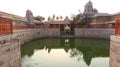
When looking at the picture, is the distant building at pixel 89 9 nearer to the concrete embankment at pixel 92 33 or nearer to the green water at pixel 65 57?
→ the concrete embankment at pixel 92 33

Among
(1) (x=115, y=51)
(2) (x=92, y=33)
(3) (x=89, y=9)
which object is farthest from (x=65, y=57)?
(3) (x=89, y=9)

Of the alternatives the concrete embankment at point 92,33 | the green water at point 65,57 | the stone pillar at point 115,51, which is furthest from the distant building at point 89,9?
the stone pillar at point 115,51

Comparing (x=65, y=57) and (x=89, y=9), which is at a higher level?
(x=89, y=9)

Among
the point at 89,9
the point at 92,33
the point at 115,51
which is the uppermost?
the point at 89,9

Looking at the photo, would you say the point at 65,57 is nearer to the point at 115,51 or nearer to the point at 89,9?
the point at 115,51

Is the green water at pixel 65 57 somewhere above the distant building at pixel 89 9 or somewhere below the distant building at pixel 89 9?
below

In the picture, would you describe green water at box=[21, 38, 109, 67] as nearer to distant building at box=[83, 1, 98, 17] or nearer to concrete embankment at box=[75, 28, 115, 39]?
concrete embankment at box=[75, 28, 115, 39]

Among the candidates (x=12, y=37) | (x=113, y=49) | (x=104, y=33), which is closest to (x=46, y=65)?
(x=12, y=37)

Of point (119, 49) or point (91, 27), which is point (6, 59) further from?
point (91, 27)

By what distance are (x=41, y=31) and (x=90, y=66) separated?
2550 centimetres

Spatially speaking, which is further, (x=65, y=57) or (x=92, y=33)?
(x=92, y=33)

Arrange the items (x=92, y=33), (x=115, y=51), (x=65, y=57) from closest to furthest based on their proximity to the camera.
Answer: (x=115, y=51) → (x=65, y=57) → (x=92, y=33)

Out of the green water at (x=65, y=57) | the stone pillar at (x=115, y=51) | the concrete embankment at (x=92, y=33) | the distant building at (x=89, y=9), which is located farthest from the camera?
the distant building at (x=89, y=9)

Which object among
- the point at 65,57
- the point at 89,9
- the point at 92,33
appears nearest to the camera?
the point at 65,57
